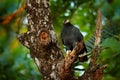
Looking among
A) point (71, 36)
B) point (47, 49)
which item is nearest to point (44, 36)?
point (47, 49)

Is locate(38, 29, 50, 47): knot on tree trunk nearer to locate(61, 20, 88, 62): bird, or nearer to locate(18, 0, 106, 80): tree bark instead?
locate(18, 0, 106, 80): tree bark

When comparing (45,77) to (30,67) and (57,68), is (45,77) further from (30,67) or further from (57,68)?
(30,67)

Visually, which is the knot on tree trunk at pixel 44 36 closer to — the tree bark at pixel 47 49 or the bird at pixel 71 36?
the tree bark at pixel 47 49

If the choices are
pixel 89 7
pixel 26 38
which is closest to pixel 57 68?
pixel 26 38

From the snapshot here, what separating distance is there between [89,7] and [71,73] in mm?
2475

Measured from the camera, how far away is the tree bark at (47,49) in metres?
2.93

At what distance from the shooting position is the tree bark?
2.93m

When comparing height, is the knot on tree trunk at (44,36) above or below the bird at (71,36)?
below

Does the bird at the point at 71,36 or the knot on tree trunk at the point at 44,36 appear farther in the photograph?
the bird at the point at 71,36

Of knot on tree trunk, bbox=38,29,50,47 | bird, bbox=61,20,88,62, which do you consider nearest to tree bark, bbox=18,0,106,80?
knot on tree trunk, bbox=38,29,50,47

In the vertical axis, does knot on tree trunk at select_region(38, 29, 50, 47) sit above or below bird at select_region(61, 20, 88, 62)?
below

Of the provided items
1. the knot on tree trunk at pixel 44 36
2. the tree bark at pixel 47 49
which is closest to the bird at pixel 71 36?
the tree bark at pixel 47 49

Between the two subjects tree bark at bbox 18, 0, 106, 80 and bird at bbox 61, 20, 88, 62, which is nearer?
tree bark at bbox 18, 0, 106, 80

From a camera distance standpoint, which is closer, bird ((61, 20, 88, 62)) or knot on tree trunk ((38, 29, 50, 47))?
knot on tree trunk ((38, 29, 50, 47))
